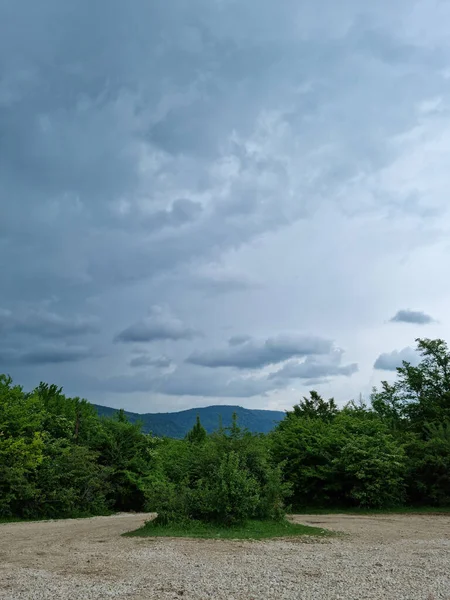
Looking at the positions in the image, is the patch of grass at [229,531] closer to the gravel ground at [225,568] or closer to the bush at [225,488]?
the bush at [225,488]

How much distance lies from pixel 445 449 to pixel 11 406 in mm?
22612

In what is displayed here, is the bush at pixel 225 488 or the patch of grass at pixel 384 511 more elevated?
the bush at pixel 225 488

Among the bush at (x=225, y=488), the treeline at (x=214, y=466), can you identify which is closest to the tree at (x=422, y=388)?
the treeline at (x=214, y=466)

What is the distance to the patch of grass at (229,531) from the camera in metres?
16.8

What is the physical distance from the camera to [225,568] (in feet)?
37.7

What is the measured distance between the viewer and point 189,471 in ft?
71.4

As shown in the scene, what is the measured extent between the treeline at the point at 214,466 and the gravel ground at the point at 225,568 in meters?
3.10

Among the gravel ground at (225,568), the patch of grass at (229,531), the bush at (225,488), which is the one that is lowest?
the patch of grass at (229,531)

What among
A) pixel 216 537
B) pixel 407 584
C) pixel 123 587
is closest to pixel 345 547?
pixel 216 537

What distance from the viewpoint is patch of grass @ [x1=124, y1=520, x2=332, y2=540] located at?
1675cm

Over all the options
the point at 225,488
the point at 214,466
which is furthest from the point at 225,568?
the point at 214,466

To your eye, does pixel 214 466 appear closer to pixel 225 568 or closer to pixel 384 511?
pixel 225 568

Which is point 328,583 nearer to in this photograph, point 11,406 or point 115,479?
point 11,406

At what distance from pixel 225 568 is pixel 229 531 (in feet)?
20.2
